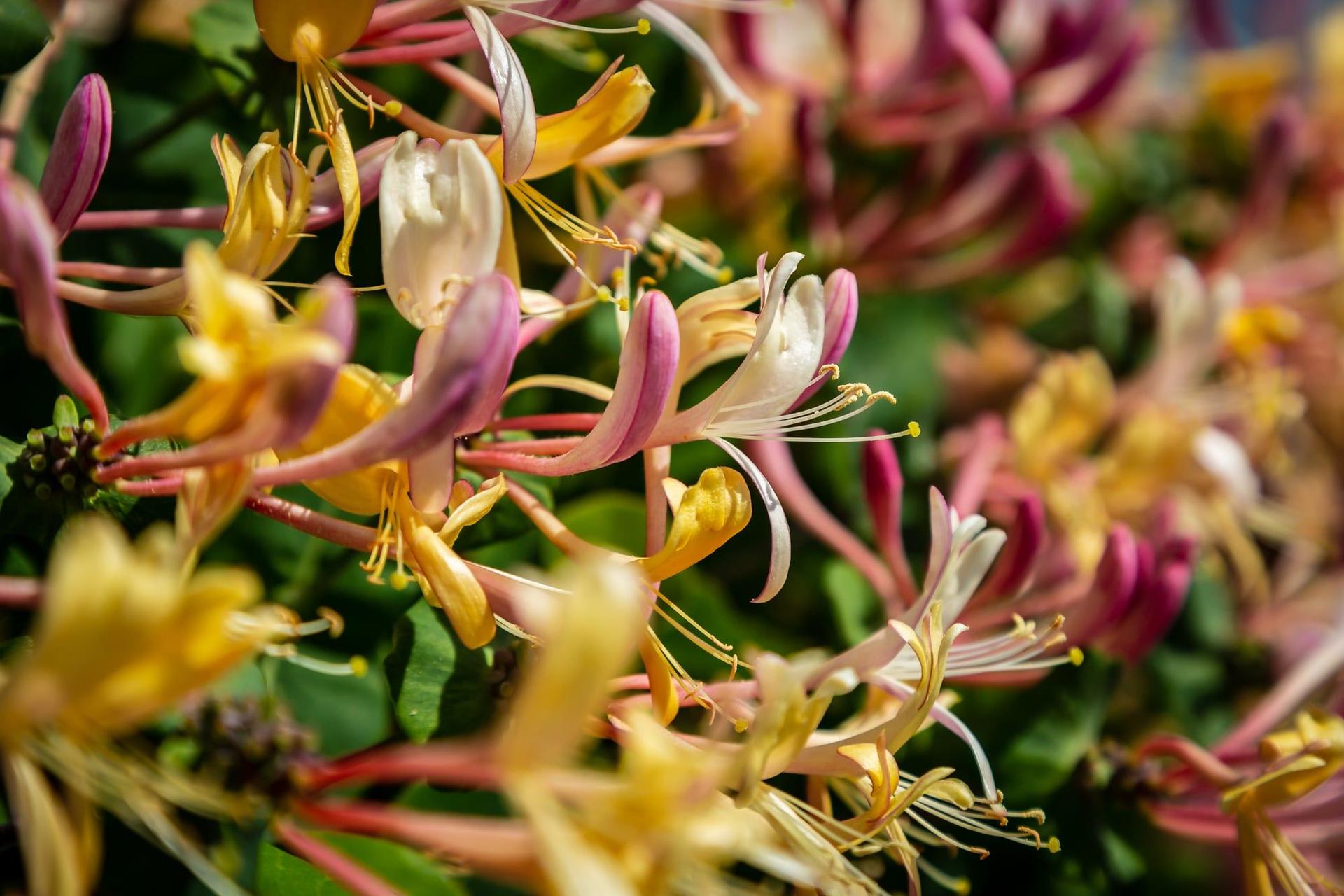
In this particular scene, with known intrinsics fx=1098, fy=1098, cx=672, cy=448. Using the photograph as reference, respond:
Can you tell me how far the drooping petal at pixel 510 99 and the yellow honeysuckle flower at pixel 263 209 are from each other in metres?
0.08

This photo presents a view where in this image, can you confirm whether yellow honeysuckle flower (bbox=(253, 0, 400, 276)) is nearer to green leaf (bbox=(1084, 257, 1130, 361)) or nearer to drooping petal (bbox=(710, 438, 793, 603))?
drooping petal (bbox=(710, 438, 793, 603))

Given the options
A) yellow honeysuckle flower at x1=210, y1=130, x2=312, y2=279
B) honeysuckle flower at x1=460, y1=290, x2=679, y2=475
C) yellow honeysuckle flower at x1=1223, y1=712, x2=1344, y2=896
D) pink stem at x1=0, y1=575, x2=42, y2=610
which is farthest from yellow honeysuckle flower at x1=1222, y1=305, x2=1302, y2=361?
pink stem at x1=0, y1=575, x2=42, y2=610

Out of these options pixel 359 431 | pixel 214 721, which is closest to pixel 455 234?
pixel 359 431

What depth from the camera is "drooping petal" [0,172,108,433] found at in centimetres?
35

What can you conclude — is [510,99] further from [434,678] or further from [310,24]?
[434,678]

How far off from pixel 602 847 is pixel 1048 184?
788 mm

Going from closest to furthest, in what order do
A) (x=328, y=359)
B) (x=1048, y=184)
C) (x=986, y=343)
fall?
(x=328, y=359)
(x=1048, y=184)
(x=986, y=343)

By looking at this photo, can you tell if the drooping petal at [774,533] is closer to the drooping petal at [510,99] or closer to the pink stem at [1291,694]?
the drooping petal at [510,99]

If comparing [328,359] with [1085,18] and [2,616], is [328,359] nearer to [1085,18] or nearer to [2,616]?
[2,616]

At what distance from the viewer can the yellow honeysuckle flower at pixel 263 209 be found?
424mm

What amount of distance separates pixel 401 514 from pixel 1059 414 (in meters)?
0.58

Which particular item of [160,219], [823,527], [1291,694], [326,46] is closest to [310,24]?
[326,46]

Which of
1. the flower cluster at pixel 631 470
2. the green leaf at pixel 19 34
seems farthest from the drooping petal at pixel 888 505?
the green leaf at pixel 19 34

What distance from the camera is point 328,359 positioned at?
0.33m
